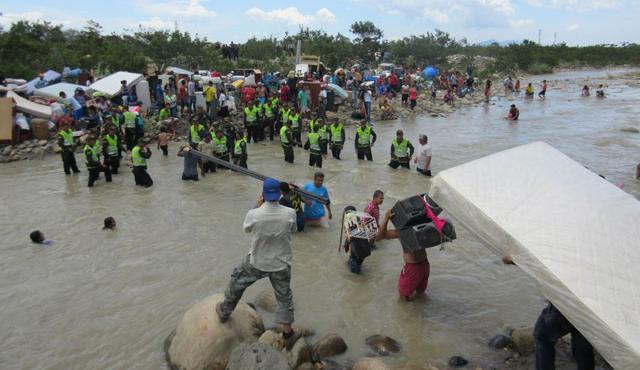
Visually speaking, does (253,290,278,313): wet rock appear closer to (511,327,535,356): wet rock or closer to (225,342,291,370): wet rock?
(225,342,291,370): wet rock

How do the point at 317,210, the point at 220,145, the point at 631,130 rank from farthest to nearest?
the point at 631,130 → the point at 220,145 → the point at 317,210

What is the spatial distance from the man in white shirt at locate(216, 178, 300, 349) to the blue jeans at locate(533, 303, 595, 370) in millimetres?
2352

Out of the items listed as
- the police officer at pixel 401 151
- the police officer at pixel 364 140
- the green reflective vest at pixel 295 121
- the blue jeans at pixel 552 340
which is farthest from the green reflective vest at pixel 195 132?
the blue jeans at pixel 552 340

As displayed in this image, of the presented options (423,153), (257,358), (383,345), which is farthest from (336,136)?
(257,358)

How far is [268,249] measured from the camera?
4805mm

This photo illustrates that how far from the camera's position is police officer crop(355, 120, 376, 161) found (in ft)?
45.4

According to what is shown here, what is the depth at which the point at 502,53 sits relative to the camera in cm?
5869

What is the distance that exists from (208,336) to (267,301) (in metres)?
1.38

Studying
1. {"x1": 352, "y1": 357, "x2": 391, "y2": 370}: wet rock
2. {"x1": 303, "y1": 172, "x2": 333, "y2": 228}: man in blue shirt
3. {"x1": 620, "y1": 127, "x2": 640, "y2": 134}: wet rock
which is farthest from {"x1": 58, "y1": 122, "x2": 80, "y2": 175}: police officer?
{"x1": 620, "y1": 127, "x2": 640, "y2": 134}: wet rock

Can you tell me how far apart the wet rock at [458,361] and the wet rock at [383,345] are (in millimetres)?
556

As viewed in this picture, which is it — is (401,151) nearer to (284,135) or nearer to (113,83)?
(284,135)

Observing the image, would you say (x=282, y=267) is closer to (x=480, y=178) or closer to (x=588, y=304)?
(x=480, y=178)

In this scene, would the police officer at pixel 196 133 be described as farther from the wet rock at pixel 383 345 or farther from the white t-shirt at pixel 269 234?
the wet rock at pixel 383 345

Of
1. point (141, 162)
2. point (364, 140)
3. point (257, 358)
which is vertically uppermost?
point (364, 140)
